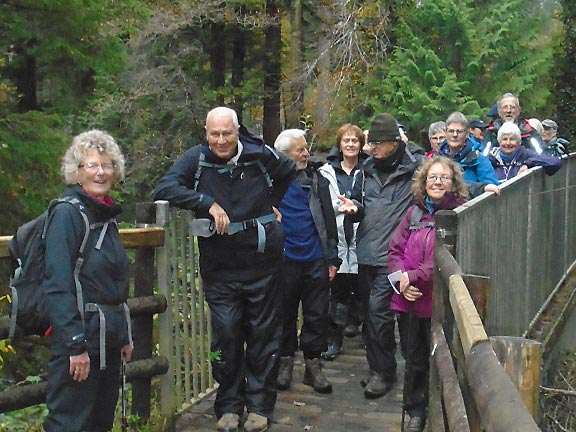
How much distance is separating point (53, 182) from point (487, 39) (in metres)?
11.5

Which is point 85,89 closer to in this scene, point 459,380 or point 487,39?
point 487,39

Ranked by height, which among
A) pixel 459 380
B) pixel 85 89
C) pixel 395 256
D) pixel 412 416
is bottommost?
pixel 412 416

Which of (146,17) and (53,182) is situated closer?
(53,182)

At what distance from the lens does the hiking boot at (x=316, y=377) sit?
6.18 m

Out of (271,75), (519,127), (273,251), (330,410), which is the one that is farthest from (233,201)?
(271,75)

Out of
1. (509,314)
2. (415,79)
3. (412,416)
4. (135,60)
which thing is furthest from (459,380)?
(135,60)

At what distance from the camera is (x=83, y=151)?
384cm

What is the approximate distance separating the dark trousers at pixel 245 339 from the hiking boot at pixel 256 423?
0.05 m

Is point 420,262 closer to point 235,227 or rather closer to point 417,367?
point 417,367

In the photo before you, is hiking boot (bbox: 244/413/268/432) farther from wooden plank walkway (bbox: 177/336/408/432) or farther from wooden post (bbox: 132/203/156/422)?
wooden post (bbox: 132/203/156/422)

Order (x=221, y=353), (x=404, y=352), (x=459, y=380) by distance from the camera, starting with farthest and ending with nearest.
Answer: (x=404, y=352), (x=221, y=353), (x=459, y=380)

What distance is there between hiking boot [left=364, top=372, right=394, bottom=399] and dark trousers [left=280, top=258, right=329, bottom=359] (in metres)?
0.48

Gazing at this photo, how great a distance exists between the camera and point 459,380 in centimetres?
320

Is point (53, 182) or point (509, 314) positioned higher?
point (53, 182)
